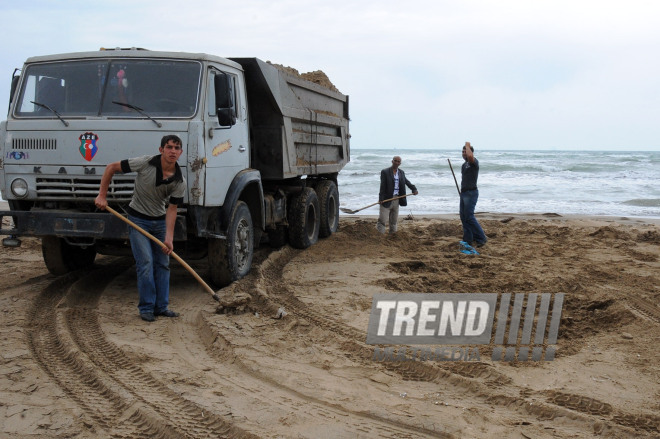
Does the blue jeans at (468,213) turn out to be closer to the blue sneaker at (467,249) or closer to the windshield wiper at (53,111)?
the blue sneaker at (467,249)

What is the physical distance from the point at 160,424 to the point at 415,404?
63.2 inches

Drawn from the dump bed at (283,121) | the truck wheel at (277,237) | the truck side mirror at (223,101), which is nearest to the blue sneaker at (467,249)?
the dump bed at (283,121)

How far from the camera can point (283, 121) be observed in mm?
8203

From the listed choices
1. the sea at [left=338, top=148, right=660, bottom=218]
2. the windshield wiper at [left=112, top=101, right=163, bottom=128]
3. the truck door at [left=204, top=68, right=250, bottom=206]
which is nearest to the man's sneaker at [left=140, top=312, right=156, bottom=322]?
the truck door at [left=204, top=68, right=250, bottom=206]

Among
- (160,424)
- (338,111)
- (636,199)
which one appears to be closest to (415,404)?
(160,424)

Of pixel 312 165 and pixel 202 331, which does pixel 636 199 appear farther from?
pixel 202 331

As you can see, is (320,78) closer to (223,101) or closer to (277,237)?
(277,237)

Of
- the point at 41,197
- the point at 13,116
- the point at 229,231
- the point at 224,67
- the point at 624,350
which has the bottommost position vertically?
the point at 624,350

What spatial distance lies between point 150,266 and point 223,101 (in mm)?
1874

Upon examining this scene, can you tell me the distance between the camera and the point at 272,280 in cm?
767

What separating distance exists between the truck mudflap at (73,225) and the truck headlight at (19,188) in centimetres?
21

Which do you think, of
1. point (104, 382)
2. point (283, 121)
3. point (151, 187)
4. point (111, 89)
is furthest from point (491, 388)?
point (283, 121)

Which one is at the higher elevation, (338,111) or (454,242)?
(338,111)

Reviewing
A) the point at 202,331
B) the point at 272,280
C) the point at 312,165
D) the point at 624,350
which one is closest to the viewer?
the point at 624,350
